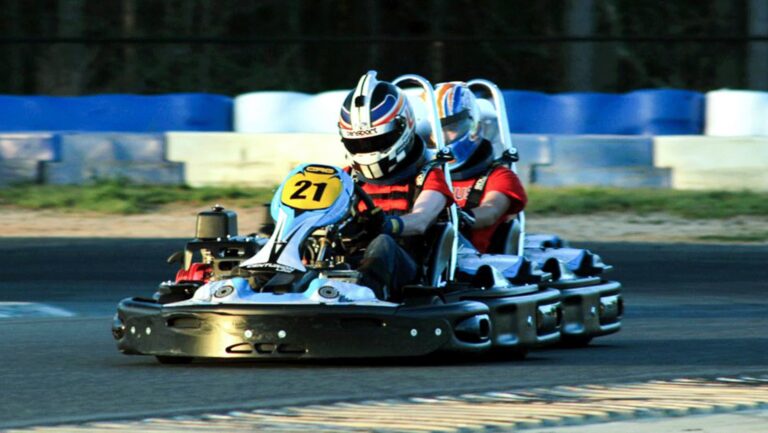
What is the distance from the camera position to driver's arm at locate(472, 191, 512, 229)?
7.57 meters

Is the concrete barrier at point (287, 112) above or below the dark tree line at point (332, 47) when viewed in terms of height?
below

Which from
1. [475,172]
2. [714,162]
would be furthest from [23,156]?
[475,172]

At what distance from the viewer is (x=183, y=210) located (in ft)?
50.6

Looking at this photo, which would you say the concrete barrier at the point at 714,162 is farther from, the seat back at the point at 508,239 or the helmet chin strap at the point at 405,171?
the helmet chin strap at the point at 405,171

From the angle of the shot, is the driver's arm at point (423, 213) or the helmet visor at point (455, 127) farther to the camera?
the helmet visor at point (455, 127)

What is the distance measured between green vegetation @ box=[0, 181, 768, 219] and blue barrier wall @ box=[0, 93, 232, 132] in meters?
0.74

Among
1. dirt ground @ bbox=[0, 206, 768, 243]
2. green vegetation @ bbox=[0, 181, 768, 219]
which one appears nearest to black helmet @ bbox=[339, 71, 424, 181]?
dirt ground @ bbox=[0, 206, 768, 243]

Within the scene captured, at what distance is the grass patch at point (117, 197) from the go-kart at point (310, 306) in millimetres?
8944

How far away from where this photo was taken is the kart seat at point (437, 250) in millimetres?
6727

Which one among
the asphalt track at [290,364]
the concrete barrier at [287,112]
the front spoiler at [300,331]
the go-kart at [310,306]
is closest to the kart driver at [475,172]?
the asphalt track at [290,364]

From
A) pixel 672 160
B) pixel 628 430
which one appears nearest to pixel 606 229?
pixel 672 160

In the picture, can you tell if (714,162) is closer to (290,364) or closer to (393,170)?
(393,170)

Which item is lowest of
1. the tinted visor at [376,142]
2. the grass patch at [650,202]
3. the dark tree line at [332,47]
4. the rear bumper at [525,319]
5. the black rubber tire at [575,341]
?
the black rubber tire at [575,341]

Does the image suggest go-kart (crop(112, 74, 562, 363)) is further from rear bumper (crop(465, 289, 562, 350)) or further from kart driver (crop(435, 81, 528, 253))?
kart driver (crop(435, 81, 528, 253))
